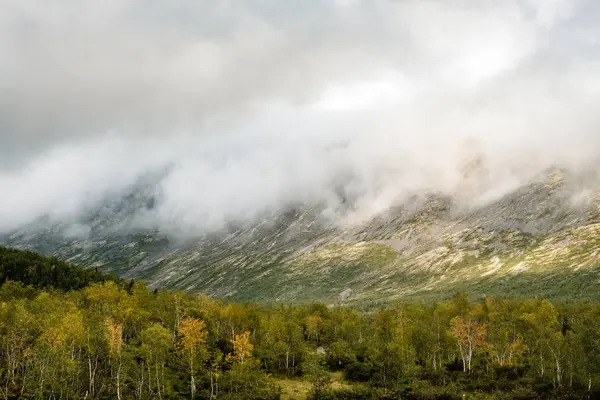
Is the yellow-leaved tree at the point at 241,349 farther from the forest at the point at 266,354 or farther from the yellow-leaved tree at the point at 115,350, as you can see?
the yellow-leaved tree at the point at 115,350

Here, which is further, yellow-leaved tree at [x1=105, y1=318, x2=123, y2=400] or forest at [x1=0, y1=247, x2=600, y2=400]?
forest at [x1=0, y1=247, x2=600, y2=400]

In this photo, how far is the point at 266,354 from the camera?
396ft

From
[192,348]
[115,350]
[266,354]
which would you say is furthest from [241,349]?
[115,350]

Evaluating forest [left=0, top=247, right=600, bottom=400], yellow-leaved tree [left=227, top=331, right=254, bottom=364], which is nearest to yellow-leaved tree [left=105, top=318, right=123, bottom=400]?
forest [left=0, top=247, right=600, bottom=400]

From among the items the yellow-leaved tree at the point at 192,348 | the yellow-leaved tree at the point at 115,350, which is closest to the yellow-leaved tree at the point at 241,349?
the yellow-leaved tree at the point at 192,348

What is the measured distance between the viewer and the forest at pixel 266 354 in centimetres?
8088

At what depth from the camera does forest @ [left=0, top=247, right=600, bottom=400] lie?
80875mm

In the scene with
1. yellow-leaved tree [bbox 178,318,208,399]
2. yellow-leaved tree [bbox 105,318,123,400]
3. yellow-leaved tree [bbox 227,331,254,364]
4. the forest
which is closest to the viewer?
yellow-leaved tree [bbox 105,318,123,400]

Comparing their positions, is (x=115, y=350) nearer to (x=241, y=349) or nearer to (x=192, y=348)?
(x=192, y=348)

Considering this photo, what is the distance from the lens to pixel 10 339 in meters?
79.6

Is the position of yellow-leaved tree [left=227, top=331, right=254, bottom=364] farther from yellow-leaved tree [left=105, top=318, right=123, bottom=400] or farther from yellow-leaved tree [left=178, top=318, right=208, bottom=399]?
yellow-leaved tree [left=105, top=318, right=123, bottom=400]

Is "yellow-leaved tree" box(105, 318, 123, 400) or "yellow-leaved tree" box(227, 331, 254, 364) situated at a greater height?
"yellow-leaved tree" box(105, 318, 123, 400)

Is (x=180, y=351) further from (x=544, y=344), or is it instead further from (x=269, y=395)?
(x=544, y=344)

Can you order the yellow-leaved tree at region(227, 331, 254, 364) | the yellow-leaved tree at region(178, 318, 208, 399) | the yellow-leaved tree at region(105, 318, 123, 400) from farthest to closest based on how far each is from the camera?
the yellow-leaved tree at region(227, 331, 254, 364) → the yellow-leaved tree at region(178, 318, 208, 399) → the yellow-leaved tree at region(105, 318, 123, 400)
